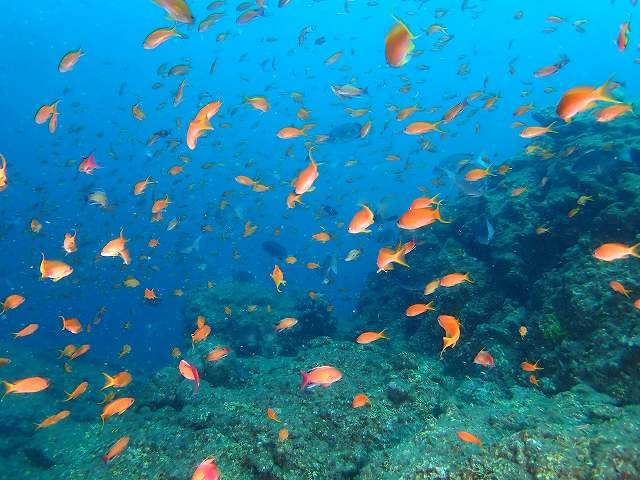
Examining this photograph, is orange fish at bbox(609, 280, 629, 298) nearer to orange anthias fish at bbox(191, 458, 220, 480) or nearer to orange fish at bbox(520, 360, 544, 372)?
orange fish at bbox(520, 360, 544, 372)

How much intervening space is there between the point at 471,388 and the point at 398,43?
19.2ft

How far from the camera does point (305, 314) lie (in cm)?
1371

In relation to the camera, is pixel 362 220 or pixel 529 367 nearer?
pixel 362 220

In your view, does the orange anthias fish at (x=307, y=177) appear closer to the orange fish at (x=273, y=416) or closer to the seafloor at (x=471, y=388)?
the orange fish at (x=273, y=416)

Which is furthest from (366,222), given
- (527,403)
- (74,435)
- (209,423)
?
(74,435)

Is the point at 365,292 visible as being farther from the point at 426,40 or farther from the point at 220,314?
the point at 426,40

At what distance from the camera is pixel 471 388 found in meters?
6.57

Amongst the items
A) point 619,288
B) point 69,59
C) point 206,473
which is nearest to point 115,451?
point 206,473

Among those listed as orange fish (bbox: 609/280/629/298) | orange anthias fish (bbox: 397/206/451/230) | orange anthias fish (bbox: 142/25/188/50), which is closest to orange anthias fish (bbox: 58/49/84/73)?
orange anthias fish (bbox: 142/25/188/50)

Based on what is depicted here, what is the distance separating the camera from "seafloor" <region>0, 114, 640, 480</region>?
439cm

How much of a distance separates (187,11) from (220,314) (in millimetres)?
13580

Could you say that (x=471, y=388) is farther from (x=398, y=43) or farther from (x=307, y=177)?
(x=398, y=43)

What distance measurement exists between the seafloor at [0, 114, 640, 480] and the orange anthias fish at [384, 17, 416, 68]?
4.55 metres

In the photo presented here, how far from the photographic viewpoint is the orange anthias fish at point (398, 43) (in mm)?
3900
